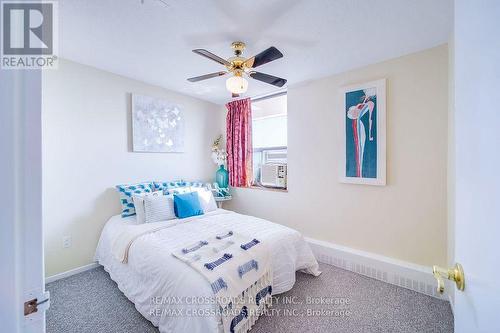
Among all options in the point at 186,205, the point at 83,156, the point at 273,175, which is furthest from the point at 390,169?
the point at 83,156

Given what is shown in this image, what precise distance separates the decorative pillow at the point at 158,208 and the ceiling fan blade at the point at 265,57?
1.79 metres

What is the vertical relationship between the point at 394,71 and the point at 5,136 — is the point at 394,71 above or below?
above

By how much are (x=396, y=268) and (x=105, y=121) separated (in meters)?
3.75

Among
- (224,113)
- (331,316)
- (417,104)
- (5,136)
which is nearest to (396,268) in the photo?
(331,316)

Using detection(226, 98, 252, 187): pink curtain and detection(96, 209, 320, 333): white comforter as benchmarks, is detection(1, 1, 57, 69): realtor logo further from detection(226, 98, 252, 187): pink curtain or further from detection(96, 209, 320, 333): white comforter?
detection(226, 98, 252, 187): pink curtain

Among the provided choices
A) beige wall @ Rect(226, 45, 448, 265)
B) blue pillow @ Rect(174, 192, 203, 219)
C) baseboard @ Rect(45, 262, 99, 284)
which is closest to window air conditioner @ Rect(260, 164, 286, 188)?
beige wall @ Rect(226, 45, 448, 265)

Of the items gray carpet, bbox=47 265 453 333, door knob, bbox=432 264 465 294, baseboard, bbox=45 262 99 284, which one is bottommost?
gray carpet, bbox=47 265 453 333

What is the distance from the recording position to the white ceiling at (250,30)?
59.2 inches

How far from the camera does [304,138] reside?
2906 mm

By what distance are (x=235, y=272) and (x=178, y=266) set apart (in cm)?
42

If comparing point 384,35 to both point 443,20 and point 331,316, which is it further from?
point 331,316

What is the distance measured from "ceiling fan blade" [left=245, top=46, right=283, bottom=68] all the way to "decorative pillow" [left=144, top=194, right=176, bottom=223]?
1.79 metres

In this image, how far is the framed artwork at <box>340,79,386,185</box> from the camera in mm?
2265

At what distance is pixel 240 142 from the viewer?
11.8 feet
